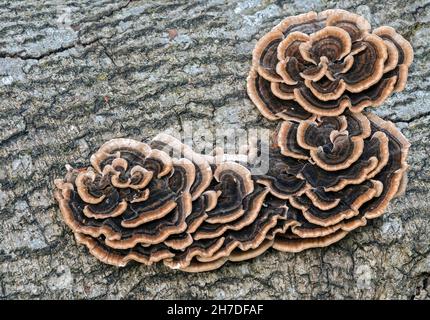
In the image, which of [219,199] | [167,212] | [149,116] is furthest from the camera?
[149,116]

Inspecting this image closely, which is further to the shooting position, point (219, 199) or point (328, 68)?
point (328, 68)

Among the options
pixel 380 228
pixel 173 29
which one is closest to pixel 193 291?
pixel 380 228

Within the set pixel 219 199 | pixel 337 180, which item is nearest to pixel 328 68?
pixel 337 180

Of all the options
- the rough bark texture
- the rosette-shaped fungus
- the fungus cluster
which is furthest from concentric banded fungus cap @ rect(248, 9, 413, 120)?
the rosette-shaped fungus

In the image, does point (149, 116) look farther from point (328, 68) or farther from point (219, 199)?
point (328, 68)

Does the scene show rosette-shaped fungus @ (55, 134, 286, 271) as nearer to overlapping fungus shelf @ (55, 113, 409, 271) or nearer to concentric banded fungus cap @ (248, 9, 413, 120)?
overlapping fungus shelf @ (55, 113, 409, 271)

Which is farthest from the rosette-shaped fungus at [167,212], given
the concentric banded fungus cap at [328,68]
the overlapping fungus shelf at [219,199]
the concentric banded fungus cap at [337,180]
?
the concentric banded fungus cap at [328,68]

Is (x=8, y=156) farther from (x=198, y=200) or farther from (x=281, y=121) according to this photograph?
(x=281, y=121)
